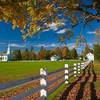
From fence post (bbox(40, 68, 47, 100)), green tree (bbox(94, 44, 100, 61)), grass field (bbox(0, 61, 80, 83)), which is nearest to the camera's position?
fence post (bbox(40, 68, 47, 100))

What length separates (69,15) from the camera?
19016 mm

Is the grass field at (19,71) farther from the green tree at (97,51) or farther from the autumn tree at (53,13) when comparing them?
the green tree at (97,51)

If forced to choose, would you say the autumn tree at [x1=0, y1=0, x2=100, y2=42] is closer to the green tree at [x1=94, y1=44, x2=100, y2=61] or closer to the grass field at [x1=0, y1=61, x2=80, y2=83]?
the grass field at [x1=0, y1=61, x2=80, y2=83]

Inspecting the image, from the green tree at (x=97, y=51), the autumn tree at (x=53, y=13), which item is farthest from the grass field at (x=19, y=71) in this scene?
the green tree at (x=97, y=51)

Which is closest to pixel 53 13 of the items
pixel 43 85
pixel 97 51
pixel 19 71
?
pixel 43 85

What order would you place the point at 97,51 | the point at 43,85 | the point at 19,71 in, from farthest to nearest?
1. the point at 97,51
2. the point at 19,71
3. the point at 43,85

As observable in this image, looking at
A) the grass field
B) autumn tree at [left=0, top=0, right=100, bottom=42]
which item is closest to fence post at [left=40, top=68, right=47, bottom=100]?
autumn tree at [left=0, top=0, right=100, bottom=42]

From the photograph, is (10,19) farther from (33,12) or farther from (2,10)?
(33,12)

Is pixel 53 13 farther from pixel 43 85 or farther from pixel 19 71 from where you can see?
pixel 19 71

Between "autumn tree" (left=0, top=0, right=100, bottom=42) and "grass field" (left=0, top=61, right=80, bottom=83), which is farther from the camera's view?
"grass field" (left=0, top=61, right=80, bottom=83)

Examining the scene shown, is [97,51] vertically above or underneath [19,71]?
above

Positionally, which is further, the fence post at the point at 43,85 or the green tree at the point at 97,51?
the green tree at the point at 97,51

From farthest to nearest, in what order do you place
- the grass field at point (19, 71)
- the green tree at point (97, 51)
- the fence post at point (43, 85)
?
the green tree at point (97, 51), the grass field at point (19, 71), the fence post at point (43, 85)

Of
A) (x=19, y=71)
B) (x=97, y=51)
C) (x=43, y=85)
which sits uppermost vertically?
(x=97, y=51)
